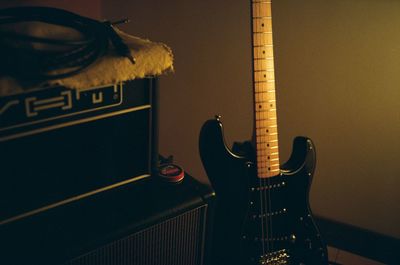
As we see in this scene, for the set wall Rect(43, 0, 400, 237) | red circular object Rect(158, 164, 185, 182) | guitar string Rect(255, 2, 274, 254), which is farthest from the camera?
wall Rect(43, 0, 400, 237)

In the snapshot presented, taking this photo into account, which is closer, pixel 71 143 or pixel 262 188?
pixel 71 143

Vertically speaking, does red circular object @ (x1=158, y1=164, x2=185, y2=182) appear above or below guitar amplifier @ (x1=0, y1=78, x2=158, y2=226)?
below

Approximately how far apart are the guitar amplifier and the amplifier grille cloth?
0.33 feet

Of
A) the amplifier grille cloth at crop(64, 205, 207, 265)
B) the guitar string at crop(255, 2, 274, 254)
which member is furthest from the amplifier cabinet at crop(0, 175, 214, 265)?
the guitar string at crop(255, 2, 274, 254)

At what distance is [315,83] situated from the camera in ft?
4.01

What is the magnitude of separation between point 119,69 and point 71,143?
146mm

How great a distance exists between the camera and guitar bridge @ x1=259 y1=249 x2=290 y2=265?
978 mm

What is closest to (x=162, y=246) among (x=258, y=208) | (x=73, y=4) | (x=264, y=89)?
(x=258, y=208)

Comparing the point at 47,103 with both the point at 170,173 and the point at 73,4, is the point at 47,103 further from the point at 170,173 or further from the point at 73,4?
the point at 73,4

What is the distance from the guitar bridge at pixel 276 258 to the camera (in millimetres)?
978

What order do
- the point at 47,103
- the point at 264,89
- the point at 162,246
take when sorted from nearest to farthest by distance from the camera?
1. the point at 47,103
2. the point at 162,246
3. the point at 264,89

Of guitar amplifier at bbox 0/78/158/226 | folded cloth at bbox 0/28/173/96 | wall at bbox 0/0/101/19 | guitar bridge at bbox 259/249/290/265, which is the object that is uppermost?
wall at bbox 0/0/101/19

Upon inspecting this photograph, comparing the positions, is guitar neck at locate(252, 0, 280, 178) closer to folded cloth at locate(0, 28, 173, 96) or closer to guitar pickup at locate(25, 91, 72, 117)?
folded cloth at locate(0, 28, 173, 96)

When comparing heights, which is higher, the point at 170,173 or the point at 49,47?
the point at 49,47
